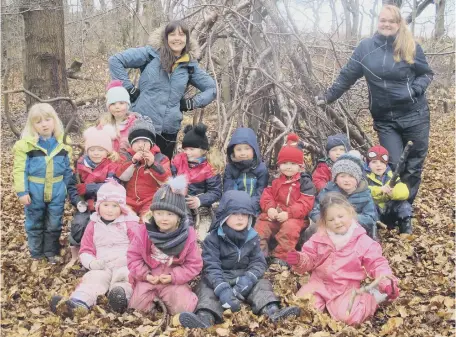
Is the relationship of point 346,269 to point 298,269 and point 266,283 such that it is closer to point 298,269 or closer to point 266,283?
point 298,269

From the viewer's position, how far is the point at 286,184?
14.7 ft

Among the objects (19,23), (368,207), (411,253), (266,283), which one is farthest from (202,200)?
(19,23)

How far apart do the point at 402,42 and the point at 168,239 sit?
304 centimetres

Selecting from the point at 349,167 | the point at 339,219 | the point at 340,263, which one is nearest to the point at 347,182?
the point at 349,167

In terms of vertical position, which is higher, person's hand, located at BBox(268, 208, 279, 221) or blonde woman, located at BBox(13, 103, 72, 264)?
blonde woman, located at BBox(13, 103, 72, 264)

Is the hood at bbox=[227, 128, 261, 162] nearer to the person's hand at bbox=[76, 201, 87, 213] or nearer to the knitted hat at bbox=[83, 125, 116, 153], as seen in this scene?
the knitted hat at bbox=[83, 125, 116, 153]

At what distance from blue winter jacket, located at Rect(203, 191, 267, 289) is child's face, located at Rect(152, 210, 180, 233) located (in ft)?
1.25

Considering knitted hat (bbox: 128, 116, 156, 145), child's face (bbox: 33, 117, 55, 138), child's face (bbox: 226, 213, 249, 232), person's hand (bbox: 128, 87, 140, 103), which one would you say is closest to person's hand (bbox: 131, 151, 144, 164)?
knitted hat (bbox: 128, 116, 156, 145)

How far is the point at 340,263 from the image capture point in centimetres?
Answer: 360

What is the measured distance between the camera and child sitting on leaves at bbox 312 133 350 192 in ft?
15.9

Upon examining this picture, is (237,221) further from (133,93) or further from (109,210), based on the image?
(133,93)

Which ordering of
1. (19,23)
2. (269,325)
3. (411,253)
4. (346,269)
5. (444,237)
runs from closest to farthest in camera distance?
(269,325), (346,269), (411,253), (444,237), (19,23)

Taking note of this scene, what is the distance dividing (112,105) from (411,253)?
10.3 feet

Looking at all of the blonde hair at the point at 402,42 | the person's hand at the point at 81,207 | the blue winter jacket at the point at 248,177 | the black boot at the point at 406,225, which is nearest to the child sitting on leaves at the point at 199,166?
the blue winter jacket at the point at 248,177
